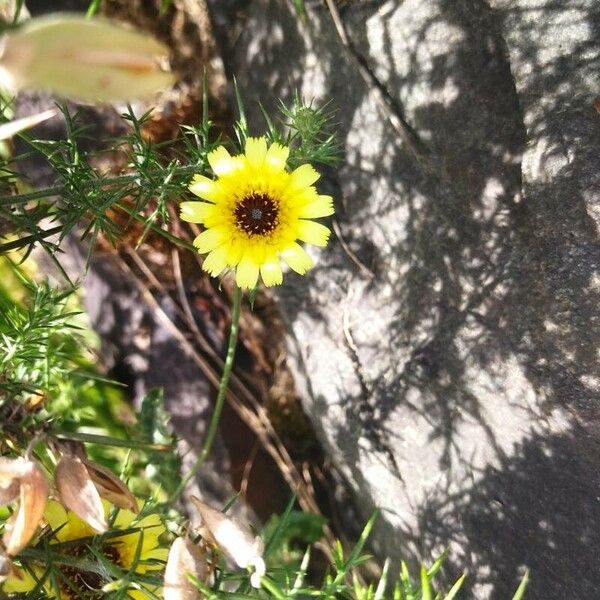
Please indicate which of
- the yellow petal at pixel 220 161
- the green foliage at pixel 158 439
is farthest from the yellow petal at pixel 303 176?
the green foliage at pixel 158 439

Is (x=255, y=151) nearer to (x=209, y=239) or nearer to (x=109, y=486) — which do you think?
(x=209, y=239)

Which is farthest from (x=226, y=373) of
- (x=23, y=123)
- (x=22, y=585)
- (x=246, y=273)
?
(x=23, y=123)

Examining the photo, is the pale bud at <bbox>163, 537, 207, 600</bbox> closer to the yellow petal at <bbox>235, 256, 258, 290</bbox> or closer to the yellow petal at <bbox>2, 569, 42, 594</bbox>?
the yellow petal at <bbox>2, 569, 42, 594</bbox>

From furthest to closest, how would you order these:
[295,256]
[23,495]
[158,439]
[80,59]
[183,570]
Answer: [158,439] → [295,256] → [183,570] → [23,495] → [80,59]

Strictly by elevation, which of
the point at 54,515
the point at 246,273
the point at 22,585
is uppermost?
the point at 246,273

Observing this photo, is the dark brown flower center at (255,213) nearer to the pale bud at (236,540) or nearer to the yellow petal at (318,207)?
the yellow petal at (318,207)

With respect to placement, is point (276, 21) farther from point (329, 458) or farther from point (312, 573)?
point (312, 573)
